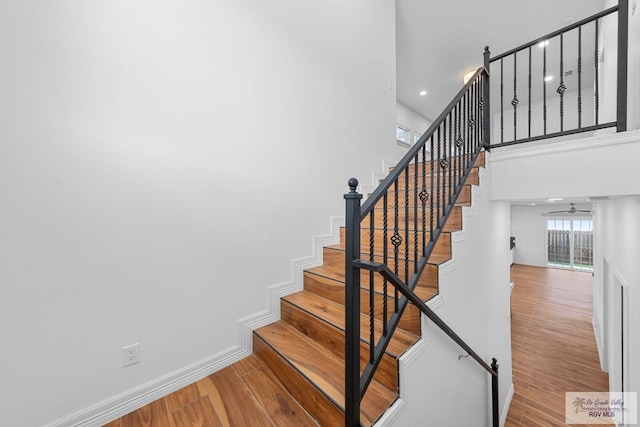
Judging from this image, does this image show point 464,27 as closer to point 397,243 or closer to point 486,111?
point 486,111

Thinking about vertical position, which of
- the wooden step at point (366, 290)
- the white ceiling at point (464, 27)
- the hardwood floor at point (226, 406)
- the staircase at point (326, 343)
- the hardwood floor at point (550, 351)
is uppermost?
the white ceiling at point (464, 27)

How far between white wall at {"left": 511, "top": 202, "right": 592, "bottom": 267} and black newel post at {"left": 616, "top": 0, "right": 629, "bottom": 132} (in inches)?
376

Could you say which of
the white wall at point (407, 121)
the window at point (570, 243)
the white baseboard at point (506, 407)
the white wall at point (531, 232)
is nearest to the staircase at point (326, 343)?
the white baseboard at point (506, 407)

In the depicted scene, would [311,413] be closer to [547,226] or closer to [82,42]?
[82,42]

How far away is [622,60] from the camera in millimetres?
1790

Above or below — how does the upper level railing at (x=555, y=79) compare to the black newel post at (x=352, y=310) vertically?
above

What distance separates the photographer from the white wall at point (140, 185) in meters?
1.26

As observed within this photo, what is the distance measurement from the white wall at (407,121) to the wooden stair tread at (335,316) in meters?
4.82

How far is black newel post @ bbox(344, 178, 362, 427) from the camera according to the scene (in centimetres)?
109

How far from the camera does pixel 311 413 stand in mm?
1424

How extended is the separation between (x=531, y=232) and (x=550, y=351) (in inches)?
280

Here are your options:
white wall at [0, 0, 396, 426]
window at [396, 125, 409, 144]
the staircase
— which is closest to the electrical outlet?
white wall at [0, 0, 396, 426]

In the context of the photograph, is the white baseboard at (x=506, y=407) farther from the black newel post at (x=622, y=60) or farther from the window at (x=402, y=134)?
A: the window at (x=402, y=134)

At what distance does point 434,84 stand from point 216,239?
609 centimetres
